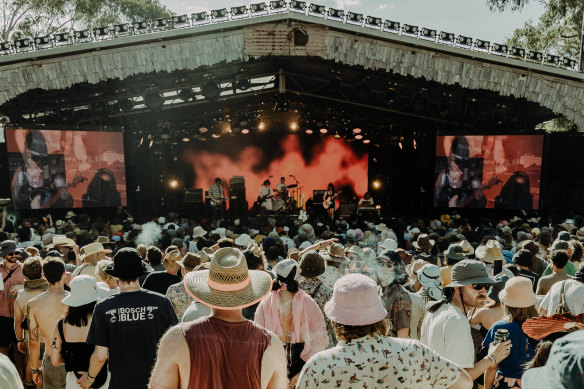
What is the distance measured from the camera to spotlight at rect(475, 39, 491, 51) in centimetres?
1117

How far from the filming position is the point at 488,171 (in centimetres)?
1377

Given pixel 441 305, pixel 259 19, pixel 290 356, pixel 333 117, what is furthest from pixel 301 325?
pixel 333 117

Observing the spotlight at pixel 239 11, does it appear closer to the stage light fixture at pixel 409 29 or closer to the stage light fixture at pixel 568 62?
the stage light fixture at pixel 409 29

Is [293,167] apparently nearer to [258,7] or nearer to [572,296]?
[258,7]

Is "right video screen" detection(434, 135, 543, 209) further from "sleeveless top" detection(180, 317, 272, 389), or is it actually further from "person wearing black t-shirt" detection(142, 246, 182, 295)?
"sleeveless top" detection(180, 317, 272, 389)

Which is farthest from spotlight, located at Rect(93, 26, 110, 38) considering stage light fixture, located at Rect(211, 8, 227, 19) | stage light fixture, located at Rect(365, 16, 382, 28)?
stage light fixture, located at Rect(365, 16, 382, 28)

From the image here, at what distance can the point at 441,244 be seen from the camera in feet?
20.1

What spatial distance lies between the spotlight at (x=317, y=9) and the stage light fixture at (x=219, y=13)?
188 cm

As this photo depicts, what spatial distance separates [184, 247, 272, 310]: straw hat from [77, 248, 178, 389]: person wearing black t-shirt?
2.15 ft

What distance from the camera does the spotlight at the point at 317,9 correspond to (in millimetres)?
10519

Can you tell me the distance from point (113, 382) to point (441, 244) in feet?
14.8

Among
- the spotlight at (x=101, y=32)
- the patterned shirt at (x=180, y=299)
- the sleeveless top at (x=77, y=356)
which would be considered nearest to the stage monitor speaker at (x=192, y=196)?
the spotlight at (x=101, y=32)

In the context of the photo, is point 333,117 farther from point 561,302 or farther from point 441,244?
point 561,302

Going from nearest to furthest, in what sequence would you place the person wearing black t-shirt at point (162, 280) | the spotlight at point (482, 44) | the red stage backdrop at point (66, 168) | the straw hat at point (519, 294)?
the straw hat at point (519, 294) < the person wearing black t-shirt at point (162, 280) < the spotlight at point (482, 44) < the red stage backdrop at point (66, 168)
